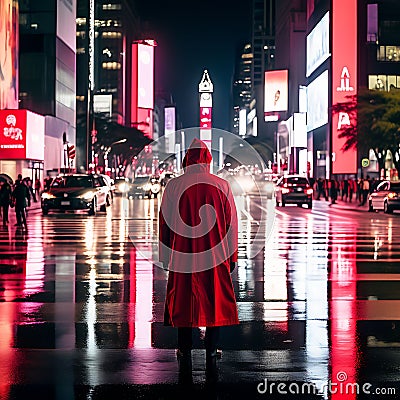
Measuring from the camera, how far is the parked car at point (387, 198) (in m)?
47.8

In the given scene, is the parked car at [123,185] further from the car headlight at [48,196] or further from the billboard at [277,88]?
the billboard at [277,88]

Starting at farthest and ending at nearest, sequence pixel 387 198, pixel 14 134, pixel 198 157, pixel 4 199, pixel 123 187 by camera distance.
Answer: pixel 123 187 < pixel 14 134 < pixel 387 198 < pixel 4 199 < pixel 198 157

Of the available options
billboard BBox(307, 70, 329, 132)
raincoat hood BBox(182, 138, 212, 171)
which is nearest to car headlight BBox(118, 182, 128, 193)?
billboard BBox(307, 70, 329, 132)

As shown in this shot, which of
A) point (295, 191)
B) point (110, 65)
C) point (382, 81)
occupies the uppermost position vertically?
point (110, 65)

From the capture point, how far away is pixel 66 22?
372 feet

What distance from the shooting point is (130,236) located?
28.5 metres

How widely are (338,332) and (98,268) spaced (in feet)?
26.7

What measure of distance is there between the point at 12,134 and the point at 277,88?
120887mm

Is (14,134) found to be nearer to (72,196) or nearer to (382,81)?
(72,196)

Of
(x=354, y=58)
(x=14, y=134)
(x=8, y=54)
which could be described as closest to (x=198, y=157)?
(x=14, y=134)

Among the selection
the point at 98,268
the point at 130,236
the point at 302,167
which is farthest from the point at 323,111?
the point at 98,268

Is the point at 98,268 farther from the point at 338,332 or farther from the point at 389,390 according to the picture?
the point at 389,390

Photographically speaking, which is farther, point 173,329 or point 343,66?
point 343,66

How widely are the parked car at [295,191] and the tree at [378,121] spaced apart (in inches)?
564
